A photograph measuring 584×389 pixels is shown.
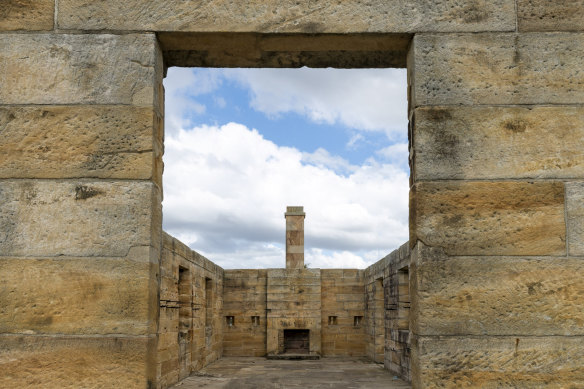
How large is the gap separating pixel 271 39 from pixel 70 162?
4.39 ft

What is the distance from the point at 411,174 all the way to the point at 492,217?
1.77ft

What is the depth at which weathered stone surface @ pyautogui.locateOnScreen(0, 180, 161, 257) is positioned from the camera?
→ 3.18m

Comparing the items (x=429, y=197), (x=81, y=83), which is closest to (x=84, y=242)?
(x=81, y=83)

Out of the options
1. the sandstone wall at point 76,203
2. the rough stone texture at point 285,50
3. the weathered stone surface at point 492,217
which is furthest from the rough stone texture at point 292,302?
the weathered stone surface at point 492,217

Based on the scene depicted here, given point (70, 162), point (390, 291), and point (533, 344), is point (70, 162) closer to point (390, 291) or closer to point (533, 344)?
point (533, 344)

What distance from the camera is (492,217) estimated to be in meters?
3.17

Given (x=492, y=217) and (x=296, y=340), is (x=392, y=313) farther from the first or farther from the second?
(x=492, y=217)

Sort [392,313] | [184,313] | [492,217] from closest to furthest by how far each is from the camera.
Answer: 1. [492,217]
2. [184,313]
3. [392,313]

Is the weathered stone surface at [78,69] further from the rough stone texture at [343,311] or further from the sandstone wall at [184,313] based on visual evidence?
the rough stone texture at [343,311]

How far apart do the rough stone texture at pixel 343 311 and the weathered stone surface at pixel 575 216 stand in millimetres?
12366

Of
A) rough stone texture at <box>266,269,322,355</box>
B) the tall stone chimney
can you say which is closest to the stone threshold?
rough stone texture at <box>266,269,322,355</box>

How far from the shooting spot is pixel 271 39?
3.39 meters

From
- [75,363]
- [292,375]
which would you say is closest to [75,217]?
[75,363]

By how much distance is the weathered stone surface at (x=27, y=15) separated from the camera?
11.0 feet
